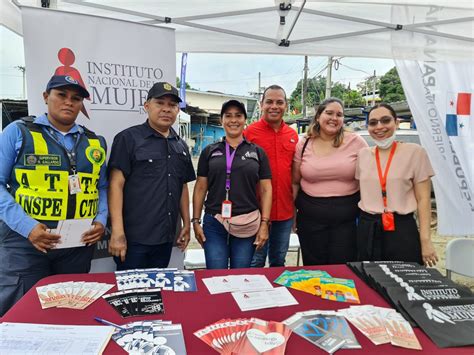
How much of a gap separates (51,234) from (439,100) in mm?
3186

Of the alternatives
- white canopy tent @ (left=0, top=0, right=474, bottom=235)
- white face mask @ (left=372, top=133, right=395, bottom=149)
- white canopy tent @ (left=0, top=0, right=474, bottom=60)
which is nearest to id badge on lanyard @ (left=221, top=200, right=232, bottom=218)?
white face mask @ (left=372, top=133, right=395, bottom=149)

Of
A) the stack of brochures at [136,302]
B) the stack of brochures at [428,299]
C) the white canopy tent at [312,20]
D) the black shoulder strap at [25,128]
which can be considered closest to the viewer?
the stack of brochures at [428,299]

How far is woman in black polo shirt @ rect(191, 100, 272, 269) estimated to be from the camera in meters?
2.26

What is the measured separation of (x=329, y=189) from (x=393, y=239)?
0.50 metres

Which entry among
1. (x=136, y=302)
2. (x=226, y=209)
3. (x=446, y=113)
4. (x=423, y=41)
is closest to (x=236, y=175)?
(x=226, y=209)

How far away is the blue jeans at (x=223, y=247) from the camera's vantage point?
233cm

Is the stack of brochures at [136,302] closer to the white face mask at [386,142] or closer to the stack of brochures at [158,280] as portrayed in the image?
the stack of brochures at [158,280]

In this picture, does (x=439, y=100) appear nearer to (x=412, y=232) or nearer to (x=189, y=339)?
(x=412, y=232)

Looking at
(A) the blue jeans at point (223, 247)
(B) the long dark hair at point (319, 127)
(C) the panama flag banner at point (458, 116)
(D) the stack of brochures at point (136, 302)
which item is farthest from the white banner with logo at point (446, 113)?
(D) the stack of brochures at point (136, 302)

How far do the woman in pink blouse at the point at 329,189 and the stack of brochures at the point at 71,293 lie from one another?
146 centimetres

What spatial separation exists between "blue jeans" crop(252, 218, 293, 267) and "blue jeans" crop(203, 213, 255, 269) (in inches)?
9.8

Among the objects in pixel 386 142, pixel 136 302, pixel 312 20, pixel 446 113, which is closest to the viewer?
pixel 136 302

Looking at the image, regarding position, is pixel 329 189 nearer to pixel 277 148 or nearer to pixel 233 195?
pixel 277 148

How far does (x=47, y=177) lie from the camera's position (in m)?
1.72
